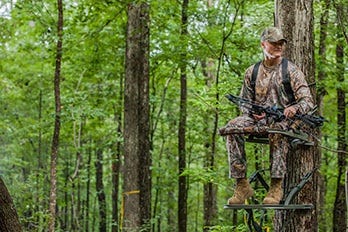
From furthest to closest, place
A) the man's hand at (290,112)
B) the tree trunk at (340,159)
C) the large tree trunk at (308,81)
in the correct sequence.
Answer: the tree trunk at (340,159) < the large tree trunk at (308,81) < the man's hand at (290,112)

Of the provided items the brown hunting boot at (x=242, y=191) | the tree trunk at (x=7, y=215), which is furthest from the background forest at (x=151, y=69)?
the brown hunting boot at (x=242, y=191)

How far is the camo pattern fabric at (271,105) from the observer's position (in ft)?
13.9

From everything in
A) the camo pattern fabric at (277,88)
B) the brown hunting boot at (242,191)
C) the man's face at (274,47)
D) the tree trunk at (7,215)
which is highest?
the man's face at (274,47)

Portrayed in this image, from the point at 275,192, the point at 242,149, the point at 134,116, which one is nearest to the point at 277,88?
the point at 242,149

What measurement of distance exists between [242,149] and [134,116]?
249 inches

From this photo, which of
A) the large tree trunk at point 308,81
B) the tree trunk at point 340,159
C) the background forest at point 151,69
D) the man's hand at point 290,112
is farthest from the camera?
the tree trunk at point 340,159

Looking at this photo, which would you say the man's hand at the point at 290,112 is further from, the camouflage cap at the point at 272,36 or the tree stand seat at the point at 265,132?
the camouflage cap at the point at 272,36

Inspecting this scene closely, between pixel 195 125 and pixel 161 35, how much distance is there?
3.42 m

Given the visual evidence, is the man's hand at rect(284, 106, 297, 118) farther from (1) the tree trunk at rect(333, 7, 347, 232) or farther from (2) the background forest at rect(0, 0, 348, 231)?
(1) the tree trunk at rect(333, 7, 347, 232)

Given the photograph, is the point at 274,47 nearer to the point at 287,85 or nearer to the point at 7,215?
the point at 287,85

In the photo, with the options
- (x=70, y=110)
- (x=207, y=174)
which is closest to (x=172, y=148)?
(x=70, y=110)

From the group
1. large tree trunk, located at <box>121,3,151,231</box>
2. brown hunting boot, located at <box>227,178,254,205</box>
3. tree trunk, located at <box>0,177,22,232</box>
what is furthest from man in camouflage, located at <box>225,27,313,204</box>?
large tree trunk, located at <box>121,3,151,231</box>

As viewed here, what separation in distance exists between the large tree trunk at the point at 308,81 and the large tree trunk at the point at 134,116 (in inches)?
223

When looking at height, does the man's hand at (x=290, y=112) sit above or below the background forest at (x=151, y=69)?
below
